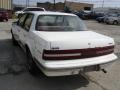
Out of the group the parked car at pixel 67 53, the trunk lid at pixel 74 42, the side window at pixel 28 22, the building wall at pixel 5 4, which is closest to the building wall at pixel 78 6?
the building wall at pixel 5 4

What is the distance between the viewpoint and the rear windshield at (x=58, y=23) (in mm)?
5598

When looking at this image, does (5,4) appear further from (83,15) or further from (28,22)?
(28,22)

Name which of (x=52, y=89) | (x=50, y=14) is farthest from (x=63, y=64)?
(x=50, y=14)

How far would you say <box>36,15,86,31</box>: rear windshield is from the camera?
5.60 metres

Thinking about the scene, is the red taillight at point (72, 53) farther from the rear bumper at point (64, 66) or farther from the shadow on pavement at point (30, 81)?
the shadow on pavement at point (30, 81)

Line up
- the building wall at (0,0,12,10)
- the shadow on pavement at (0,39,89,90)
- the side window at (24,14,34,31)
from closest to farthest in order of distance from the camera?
the shadow on pavement at (0,39,89,90) < the side window at (24,14,34,31) < the building wall at (0,0,12,10)

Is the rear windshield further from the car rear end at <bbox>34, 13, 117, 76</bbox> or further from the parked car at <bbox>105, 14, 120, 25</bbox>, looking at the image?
the parked car at <bbox>105, 14, 120, 25</bbox>

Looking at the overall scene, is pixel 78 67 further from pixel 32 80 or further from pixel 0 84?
pixel 0 84

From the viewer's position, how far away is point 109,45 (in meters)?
4.94

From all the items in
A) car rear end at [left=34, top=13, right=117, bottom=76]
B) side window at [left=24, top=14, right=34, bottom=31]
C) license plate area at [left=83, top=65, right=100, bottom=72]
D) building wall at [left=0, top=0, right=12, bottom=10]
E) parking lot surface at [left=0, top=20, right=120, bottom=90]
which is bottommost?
parking lot surface at [left=0, top=20, right=120, bottom=90]

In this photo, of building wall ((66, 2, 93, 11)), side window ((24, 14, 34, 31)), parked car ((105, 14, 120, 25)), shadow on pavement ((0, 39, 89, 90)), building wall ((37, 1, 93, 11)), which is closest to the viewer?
shadow on pavement ((0, 39, 89, 90))

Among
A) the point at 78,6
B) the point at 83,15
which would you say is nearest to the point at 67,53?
the point at 83,15

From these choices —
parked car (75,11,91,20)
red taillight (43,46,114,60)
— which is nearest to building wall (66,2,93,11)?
parked car (75,11,91,20)

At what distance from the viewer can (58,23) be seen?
5.88m
